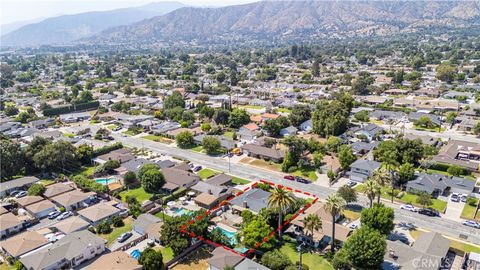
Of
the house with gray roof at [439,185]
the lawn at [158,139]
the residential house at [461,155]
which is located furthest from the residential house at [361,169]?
the lawn at [158,139]

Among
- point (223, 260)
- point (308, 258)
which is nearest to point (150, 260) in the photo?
point (223, 260)

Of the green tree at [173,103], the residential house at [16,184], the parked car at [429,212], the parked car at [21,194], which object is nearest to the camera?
the parked car at [429,212]

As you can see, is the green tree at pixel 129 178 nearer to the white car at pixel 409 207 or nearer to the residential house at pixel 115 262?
the residential house at pixel 115 262

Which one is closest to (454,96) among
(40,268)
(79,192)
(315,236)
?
(315,236)

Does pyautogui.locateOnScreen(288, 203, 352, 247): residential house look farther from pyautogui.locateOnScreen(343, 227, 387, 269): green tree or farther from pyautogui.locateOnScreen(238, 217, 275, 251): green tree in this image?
pyautogui.locateOnScreen(343, 227, 387, 269): green tree

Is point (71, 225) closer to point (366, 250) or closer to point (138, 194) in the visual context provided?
point (138, 194)

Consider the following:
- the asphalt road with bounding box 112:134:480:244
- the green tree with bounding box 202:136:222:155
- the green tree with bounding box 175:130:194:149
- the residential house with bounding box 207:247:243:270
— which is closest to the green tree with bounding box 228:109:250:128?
the green tree with bounding box 175:130:194:149

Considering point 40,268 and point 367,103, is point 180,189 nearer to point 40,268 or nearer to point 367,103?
point 40,268
